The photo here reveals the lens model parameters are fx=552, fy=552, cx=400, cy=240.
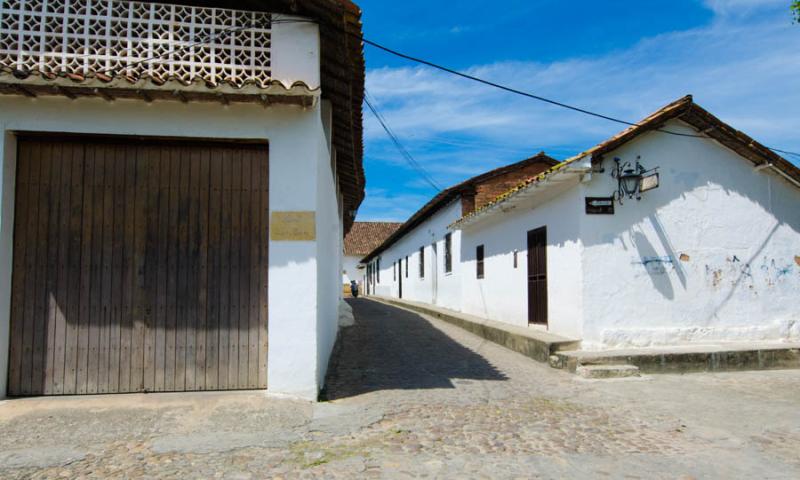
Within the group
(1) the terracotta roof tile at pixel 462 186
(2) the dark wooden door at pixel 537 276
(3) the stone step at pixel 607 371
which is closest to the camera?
(3) the stone step at pixel 607 371

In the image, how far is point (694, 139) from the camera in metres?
8.27

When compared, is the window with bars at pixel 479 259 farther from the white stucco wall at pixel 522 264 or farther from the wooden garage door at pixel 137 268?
the wooden garage door at pixel 137 268

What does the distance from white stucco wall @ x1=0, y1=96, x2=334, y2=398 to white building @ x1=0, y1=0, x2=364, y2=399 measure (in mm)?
13

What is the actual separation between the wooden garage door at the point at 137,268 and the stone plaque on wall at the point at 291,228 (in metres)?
0.25

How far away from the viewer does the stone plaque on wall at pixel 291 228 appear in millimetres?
5125

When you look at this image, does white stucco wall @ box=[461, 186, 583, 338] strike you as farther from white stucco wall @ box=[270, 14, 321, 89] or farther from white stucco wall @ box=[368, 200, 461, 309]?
white stucco wall @ box=[270, 14, 321, 89]

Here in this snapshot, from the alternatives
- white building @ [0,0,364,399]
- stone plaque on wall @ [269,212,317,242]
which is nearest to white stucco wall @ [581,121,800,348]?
stone plaque on wall @ [269,212,317,242]

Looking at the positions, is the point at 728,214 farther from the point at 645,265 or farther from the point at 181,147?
the point at 181,147

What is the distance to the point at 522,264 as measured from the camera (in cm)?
1042

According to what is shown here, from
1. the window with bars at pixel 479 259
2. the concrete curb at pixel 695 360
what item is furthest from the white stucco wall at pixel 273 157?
the window with bars at pixel 479 259

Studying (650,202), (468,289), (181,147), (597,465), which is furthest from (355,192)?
(597,465)

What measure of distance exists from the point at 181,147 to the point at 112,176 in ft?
2.25

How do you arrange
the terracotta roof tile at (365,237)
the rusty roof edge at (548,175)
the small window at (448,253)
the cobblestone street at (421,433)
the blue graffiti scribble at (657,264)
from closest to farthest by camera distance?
the cobblestone street at (421,433) < the rusty roof edge at (548,175) < the blue graffiti scribble at (657,264) < the small window at (448,253) < the terracotta roof tile at (365,237)

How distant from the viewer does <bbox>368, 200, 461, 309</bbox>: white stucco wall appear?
15797 mm
